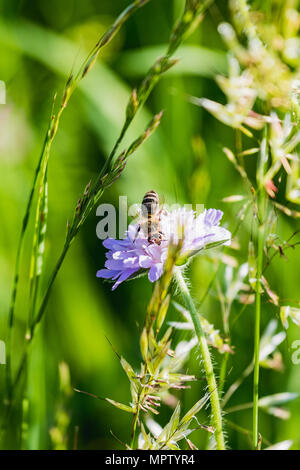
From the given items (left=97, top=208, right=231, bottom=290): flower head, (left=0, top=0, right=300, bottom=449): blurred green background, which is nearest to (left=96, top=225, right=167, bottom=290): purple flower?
(left=97, top=208, right=231, bottom=290): flower head

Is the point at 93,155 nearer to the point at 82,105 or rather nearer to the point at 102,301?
the point at 82,105

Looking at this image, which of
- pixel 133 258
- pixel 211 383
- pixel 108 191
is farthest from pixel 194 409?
pixel 108 191

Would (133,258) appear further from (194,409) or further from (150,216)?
(194,409)

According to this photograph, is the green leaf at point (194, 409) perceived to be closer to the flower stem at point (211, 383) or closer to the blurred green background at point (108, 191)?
the flower stem at point (211, 383)

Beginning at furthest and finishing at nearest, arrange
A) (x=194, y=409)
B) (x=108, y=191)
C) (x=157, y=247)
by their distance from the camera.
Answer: (x=108, y=191) → (x=157, y=247) → (x=194, y=409)

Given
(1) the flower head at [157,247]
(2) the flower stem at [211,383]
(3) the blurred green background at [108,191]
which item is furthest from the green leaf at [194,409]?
(3) the blurred green background at [108,191]

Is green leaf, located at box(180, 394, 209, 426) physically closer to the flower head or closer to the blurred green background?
the flower head
